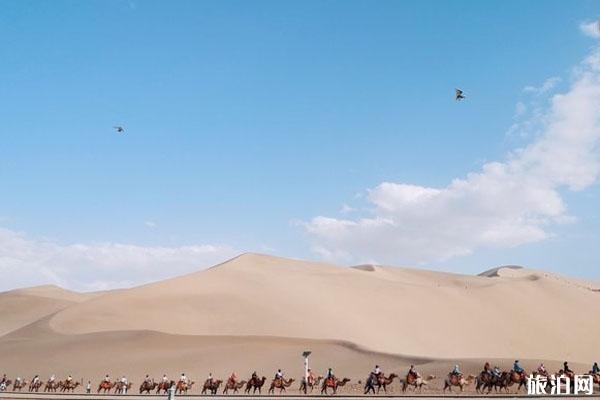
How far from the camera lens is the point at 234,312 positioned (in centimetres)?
5944

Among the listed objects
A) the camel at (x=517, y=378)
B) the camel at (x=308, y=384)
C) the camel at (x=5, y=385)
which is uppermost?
the camel at (x=517, y=378)

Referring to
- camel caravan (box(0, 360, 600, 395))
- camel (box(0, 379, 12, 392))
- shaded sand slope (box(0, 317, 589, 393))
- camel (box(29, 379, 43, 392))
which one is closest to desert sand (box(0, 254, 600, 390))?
shaded sand slope (box(0, 317, 589, 393))

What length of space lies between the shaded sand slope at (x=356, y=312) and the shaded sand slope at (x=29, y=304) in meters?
26.8

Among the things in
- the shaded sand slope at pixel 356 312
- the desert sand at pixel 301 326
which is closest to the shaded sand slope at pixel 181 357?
the desert sand at pixel 301 326

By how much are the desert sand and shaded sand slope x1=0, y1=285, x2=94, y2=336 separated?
407 cm

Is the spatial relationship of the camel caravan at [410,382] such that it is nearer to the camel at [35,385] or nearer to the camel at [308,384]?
the camel at [308,384]

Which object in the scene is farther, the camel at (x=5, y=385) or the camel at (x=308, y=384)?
the camel at (x=5, y=385)

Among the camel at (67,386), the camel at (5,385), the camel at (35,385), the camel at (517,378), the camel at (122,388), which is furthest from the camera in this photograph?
the camel at (5,385)

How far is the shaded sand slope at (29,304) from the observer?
92.0 meters

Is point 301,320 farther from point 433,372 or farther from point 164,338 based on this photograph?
point 433,372

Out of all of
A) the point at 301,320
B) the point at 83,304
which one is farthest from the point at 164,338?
the point at 83,304

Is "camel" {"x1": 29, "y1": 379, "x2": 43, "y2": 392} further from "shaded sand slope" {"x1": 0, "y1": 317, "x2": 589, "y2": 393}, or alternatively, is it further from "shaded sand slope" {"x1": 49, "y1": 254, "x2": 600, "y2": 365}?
"shaded sand slope" {"x1": 49, "y1": 254, "x2": 600, "y2": 365}

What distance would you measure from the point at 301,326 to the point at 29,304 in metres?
59.2

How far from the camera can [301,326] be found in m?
57.9
